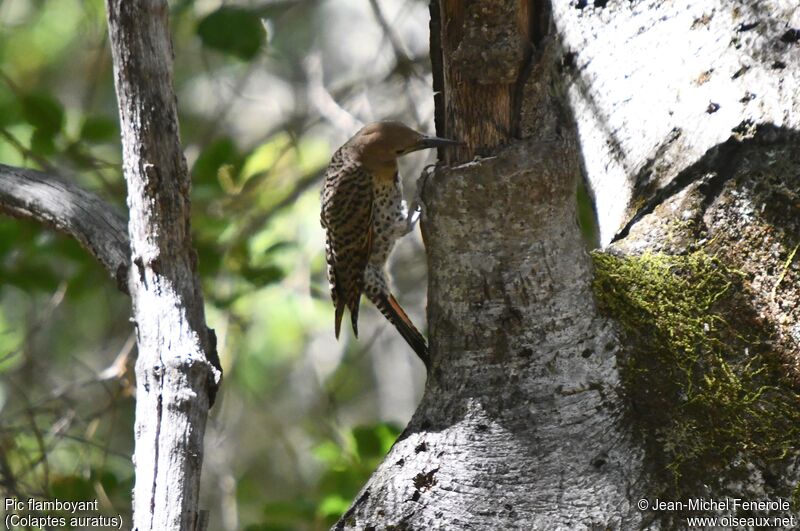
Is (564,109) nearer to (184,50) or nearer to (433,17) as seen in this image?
(433,17)

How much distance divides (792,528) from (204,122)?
5232mm

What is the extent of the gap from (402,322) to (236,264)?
1349mm

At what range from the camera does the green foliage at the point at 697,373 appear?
187cm

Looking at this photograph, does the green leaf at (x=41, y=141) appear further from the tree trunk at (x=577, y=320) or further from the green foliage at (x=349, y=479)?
the tree trunk at (x=577, y=320)

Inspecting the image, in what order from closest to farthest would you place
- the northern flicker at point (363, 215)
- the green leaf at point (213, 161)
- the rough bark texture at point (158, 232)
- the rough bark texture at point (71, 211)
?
the rough bark texture at point (158, 232)
the rough bark texture at point (71, 211)
the northern flicker at point (363, 215)
the green leaf at point (213, 161)

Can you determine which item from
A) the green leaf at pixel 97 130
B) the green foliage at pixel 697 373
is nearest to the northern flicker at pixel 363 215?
the green leaf at pixel 97 130

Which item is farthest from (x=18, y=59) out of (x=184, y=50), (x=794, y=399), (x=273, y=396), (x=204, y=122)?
(x=794, y=399)

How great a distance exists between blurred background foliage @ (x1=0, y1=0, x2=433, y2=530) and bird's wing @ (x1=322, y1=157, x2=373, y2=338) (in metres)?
0.36

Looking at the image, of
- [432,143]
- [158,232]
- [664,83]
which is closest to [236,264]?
[432,143]

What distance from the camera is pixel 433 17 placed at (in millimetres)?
2211

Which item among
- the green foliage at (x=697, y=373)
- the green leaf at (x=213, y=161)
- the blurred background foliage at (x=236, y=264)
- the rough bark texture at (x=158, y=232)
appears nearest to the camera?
the green foliage at (x=697, y=373)

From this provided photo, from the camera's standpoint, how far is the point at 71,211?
2445 mm

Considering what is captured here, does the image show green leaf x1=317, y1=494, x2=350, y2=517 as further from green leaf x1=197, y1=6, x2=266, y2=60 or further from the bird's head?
green leaf x1=197, y1=6, x2=266, y2=60

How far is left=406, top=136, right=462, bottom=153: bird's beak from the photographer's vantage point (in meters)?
2.11
